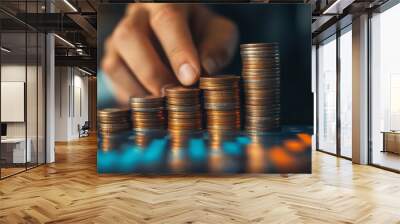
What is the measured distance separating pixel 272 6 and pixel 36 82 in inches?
193

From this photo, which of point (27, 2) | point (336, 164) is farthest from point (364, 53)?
point (27, 2)

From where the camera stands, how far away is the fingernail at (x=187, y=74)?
242 inches

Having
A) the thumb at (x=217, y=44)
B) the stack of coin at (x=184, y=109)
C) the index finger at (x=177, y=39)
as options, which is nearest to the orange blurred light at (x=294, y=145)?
the stack of coin at (x=184, y=109)

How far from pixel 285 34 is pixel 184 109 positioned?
2107mm

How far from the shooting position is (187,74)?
20.1 feet

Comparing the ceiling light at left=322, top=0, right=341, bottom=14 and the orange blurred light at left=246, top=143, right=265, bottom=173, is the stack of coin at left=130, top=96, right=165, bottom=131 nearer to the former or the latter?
the orange blurred light at left=246, top=143, right=265, bottom=173

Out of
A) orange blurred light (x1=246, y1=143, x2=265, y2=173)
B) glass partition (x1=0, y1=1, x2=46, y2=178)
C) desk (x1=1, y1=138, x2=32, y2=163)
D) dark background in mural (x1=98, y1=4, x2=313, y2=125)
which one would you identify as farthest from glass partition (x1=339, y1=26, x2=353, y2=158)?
desk (x1=1, y1=138, x2=32, y2=163)

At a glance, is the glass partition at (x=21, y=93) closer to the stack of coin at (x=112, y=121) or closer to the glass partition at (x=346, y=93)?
the stack of coin at (x=112, y=121)

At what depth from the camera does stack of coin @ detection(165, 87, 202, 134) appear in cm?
608

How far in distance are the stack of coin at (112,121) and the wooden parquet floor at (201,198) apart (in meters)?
0.79

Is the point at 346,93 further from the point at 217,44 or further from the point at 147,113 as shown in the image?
the point at 147,113

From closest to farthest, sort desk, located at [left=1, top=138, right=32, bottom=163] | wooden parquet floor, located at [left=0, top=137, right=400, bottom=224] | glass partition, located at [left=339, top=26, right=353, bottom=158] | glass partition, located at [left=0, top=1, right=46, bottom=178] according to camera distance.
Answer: wooden parquet floor, located at [left=0, top=137, right=400, bottom=224], glass partition, located at [left=0, top=1, right=46, bottom=178], desk, located at [left=1, top=138, right=32, bottom=163], glass partition, located at [left=339, top=26, right=353, bottom=158]

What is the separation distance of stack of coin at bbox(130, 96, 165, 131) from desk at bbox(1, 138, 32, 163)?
2.57 metres

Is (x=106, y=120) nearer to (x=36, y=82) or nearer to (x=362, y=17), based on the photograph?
(x=36, y=82)
